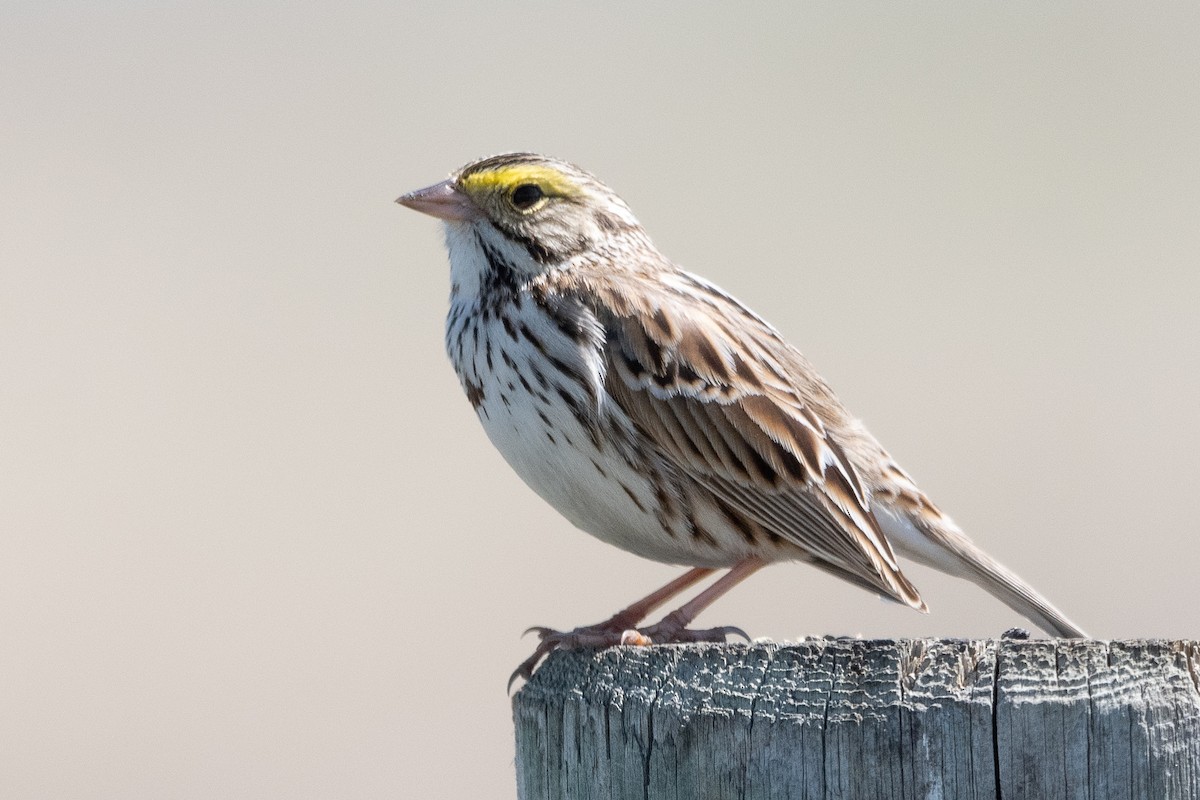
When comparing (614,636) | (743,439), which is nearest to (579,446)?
(743,439)

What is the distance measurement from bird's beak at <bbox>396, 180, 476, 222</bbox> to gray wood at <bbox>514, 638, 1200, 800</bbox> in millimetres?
3047

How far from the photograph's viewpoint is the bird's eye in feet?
20.6

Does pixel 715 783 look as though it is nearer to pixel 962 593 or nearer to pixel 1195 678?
pixel 1195 678

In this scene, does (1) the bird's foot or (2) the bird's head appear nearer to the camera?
(1) the bird's foot

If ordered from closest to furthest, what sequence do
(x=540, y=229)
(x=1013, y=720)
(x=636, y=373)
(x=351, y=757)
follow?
(x=1013, y=720), (x=636, y=373), (x=540, y=229), (x=351, y=757)

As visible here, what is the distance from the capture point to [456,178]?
638 centimetres

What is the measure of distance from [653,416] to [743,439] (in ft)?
1.22

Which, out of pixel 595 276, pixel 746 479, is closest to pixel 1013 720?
pixel 746 479

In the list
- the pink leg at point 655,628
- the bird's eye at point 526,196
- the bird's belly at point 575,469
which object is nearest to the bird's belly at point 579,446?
the bird's belly at point 575,469

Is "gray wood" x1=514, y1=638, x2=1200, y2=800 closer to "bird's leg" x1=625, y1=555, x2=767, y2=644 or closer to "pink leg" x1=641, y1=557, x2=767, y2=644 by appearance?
"bird's leg" x1=625, y1=555, x2=767, y2=644

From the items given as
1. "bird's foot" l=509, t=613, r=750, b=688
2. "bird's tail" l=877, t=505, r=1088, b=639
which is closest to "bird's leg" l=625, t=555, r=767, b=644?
"bird's foot" l=509, t=613, r=750, b=688

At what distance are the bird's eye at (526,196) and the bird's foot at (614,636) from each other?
68.7 inches

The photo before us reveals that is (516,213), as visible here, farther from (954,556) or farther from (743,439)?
(954,556)

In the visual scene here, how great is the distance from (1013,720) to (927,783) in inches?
8.8
